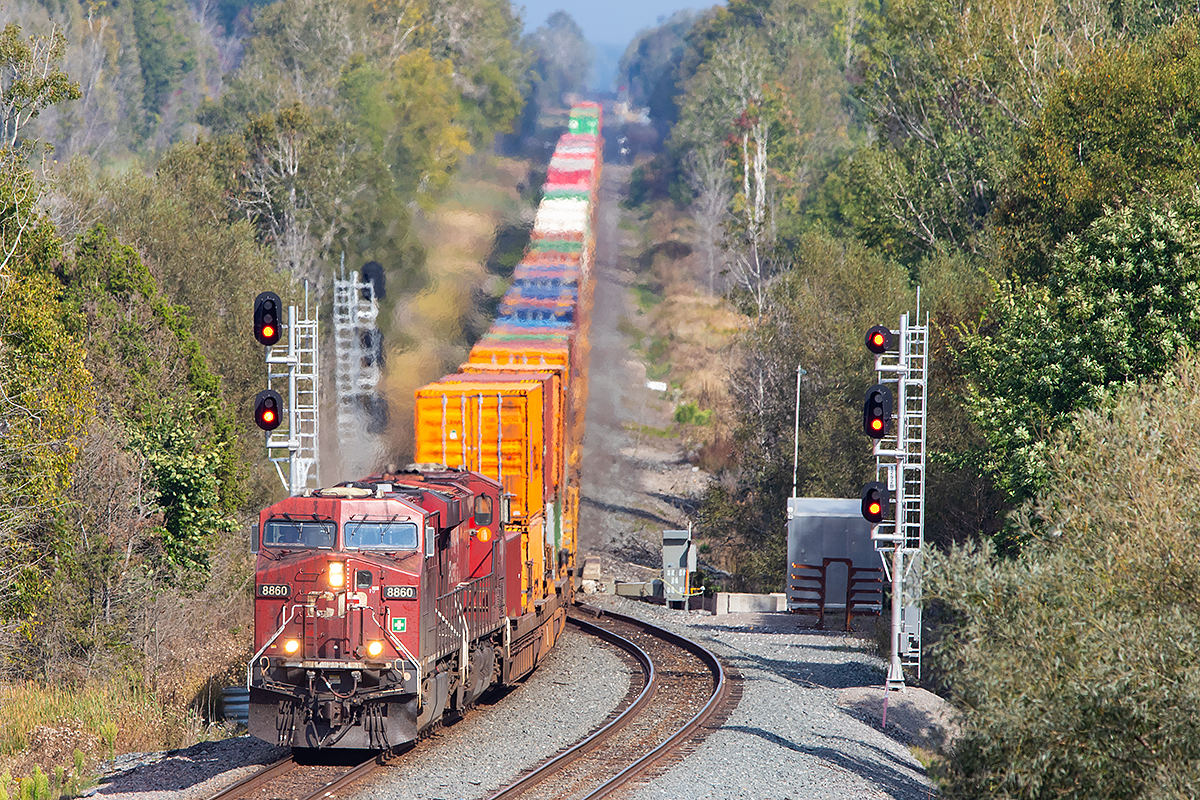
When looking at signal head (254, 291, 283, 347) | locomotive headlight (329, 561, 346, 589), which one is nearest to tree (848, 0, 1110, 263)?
signal head (254, 291, 283, 347)

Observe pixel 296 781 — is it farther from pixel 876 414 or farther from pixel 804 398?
pixel 804 398

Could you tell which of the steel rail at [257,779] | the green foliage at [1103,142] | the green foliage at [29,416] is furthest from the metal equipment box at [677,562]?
the steel rail at [257,779]

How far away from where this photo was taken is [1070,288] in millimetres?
28406

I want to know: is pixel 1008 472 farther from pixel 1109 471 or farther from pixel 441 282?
pixel 441 282

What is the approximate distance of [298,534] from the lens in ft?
62.2

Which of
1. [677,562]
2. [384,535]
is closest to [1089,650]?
[384,535]

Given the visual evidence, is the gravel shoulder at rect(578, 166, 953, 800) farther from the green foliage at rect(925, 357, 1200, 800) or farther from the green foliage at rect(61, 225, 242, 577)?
the green foliage at rect(61, 225, 242, 577)

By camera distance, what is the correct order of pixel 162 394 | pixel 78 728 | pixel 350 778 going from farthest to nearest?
pixel 162 394 → pixel 78 728 → pixel 350 778

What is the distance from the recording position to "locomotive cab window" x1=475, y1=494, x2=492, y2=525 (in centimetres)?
2112

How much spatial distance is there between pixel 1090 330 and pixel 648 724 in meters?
13.3

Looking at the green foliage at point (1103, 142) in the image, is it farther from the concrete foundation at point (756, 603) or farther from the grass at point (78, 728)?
the grass at point (78, 728)

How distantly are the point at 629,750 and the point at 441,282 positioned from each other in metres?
31.7

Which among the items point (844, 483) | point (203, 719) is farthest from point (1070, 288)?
point (203, 719)

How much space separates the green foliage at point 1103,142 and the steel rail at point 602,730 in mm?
17018
